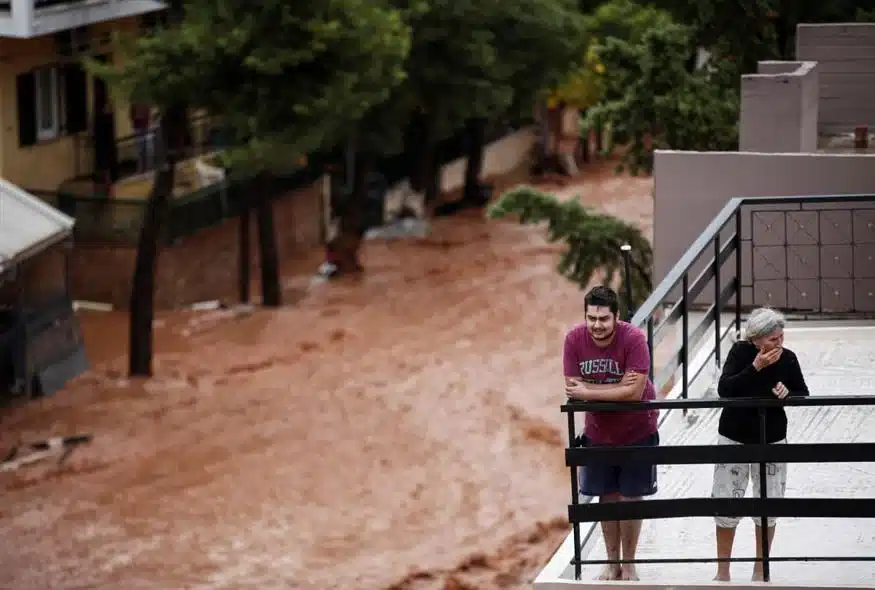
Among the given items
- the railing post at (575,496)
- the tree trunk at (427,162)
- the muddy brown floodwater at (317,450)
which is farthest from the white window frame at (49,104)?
the railing post at (575,496)

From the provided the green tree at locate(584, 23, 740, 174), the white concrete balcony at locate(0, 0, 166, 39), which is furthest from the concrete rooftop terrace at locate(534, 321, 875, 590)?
the white concrete balcony at locate(0, 0, 166, 39)

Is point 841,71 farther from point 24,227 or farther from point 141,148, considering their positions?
point 141,148

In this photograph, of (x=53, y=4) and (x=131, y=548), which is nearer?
(x=131, y=548)

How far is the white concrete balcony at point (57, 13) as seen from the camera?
98.8 ft

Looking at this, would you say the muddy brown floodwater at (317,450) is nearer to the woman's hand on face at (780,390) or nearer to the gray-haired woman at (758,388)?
the gray-haired woman at (758,388)

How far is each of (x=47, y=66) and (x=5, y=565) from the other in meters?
16.2

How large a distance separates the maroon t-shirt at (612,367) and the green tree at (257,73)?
→ 2023 cm

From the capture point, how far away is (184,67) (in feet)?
96.0

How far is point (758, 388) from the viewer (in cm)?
896

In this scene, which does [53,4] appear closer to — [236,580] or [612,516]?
[236,580]

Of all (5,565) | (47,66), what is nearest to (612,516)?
(5,565)

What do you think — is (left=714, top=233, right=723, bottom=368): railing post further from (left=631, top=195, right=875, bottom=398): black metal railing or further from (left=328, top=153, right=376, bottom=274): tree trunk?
(left=328, top=153, right=376, bottom=274): tree trunk

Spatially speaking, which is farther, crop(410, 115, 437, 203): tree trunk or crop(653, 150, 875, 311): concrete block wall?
crop(410, 115, 437, 203): tree trunk

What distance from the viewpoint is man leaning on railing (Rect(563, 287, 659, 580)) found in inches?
352
